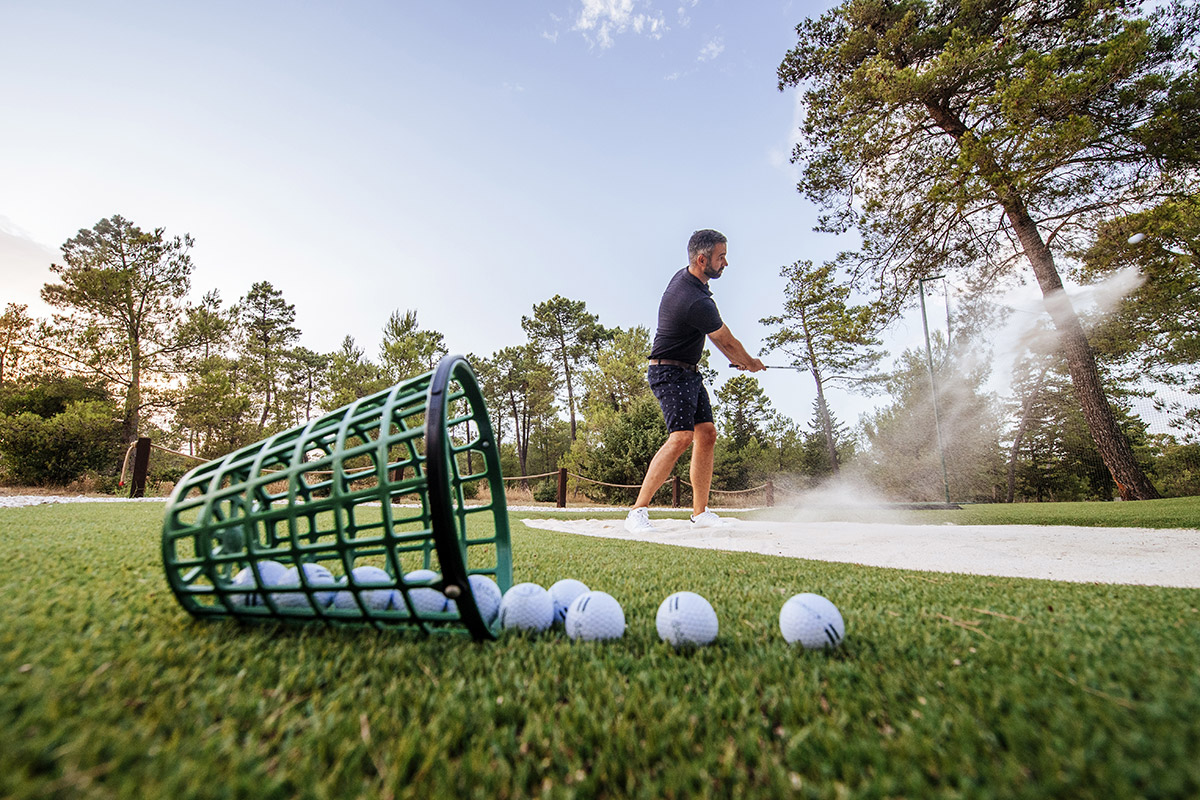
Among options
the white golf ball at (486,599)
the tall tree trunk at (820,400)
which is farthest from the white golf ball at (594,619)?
the tall tree trunk at (820,400)

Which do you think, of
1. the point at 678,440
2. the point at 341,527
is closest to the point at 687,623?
the point at 341,527

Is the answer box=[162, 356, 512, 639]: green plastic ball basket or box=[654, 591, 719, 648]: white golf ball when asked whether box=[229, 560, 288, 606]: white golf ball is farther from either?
box=[654, 591, 719, 648]: white golf ball

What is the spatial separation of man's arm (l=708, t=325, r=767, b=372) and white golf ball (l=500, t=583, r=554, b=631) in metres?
3.39

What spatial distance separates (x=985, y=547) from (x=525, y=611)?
145 inches

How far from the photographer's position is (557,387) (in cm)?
3416

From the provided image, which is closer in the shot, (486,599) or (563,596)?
(486,599)

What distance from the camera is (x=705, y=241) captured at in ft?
14.5

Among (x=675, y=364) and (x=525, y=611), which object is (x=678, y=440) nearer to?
(x=675, y=364)


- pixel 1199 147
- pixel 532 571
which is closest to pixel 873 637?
pixel 532 571

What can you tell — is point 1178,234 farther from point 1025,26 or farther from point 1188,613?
point 1188,613

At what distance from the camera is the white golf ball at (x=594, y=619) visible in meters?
1.27

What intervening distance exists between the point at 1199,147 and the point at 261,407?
37150 mm

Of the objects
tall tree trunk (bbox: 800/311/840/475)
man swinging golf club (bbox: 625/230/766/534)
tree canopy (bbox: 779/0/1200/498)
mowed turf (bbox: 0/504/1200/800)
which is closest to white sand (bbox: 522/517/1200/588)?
man swinging golf club (bbox: 625/230/766/534)

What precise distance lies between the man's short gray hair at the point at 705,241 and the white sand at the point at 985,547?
2529 mm
